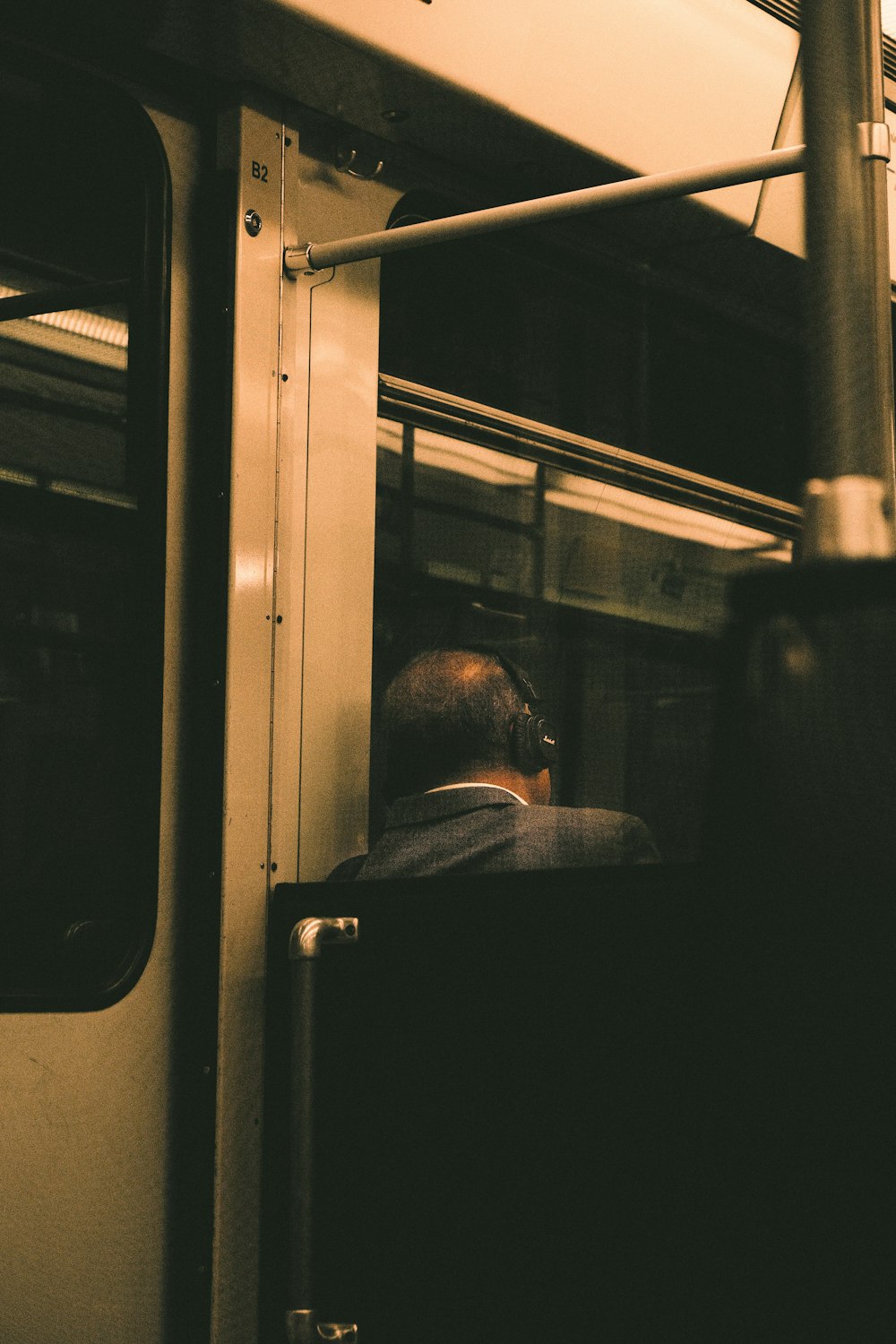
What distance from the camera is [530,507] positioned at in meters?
2.35

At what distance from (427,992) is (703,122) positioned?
1.59 m

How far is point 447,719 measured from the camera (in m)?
2.31

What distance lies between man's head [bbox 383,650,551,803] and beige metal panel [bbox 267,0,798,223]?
0.88 metres

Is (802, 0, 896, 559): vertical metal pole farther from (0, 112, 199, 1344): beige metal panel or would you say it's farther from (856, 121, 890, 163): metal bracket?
(0, 112, 199, 1344): beige metal panel

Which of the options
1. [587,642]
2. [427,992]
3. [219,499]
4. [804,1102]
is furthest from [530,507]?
[804,1102]

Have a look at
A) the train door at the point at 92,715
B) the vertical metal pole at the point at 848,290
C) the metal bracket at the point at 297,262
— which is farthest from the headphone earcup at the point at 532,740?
the vertical metal pole at the point at 848,290

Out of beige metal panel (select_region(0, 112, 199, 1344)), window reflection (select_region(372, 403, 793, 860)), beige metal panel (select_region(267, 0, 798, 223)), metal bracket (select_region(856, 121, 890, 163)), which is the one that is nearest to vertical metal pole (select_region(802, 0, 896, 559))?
metal bracket (select_region(856, 121, 890, 163))

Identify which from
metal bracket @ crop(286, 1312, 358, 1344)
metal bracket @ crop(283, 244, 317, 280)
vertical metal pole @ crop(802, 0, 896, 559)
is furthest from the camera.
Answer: metal bracket @ crop(283, 244, 317, 280)

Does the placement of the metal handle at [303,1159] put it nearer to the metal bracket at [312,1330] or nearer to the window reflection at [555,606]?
the metal bracket at [312,1330]

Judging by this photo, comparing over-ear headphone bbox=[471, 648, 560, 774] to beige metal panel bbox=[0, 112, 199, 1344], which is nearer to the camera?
beige metal panel bbox=[0, 112, 199, 1344]

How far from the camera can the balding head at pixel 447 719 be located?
2299 millimetres

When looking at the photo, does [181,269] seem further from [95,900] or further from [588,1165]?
[588,1165]

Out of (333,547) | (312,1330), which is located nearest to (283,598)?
(333,547)

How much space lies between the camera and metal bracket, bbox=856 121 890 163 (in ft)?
3.34
